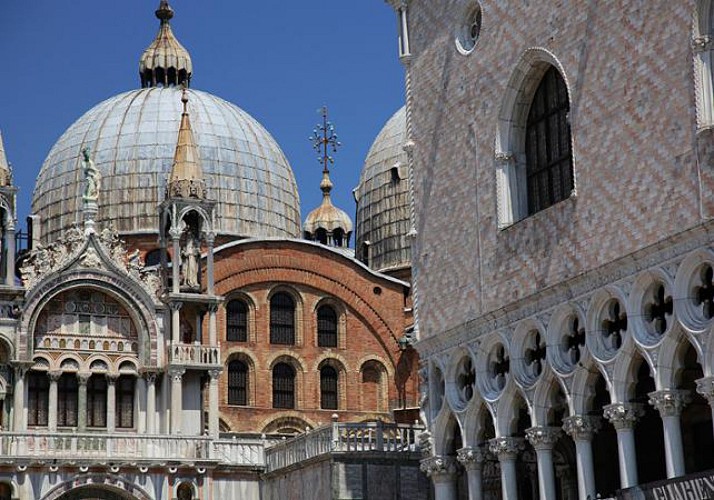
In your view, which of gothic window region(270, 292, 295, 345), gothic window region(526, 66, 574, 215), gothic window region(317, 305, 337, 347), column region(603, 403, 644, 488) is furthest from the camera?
gothic window region(317, 305, 337, 347)

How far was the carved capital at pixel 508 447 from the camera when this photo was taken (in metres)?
26.8

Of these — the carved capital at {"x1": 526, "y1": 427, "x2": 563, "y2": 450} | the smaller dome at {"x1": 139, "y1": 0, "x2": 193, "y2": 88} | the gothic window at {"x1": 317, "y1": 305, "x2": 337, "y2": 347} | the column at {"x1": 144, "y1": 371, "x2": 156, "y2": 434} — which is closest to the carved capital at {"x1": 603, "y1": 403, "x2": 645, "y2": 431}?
the carved capital at {"x1": 526, "y1": 427, "x2": 563, "y2": 450}

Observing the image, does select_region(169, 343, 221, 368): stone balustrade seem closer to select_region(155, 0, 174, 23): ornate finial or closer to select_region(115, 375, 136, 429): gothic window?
select_region(115, 375, 136, 429): gothic window

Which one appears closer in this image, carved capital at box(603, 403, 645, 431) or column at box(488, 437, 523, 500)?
carved capital at box(603, 403, 645, 431)

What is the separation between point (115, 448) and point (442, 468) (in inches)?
306

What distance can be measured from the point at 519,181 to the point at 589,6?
3865 mm

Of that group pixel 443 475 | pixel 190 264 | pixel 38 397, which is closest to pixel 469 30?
pixel 443 475

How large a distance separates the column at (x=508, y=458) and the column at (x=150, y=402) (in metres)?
9.86

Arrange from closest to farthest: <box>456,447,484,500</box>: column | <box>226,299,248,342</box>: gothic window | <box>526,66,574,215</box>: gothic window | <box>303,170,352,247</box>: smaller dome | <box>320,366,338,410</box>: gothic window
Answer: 1. <box>526,66,574,215</box>: gothic window
2. <box>456,447,484,500</box>: column
3. <box>226,299,248,342</box>: gothic window
4. <box>320,366,338,410</box>: gothic window
5. <box>303,170,352,247</box>: smaller dome

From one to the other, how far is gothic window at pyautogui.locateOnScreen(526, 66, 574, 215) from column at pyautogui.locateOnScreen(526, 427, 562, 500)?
3982 mm

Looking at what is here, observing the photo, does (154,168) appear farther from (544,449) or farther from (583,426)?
(583,426)

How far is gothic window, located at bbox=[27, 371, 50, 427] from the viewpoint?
109 feet

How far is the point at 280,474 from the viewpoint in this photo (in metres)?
33.0

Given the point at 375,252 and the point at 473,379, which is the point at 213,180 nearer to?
the point at 375,252
